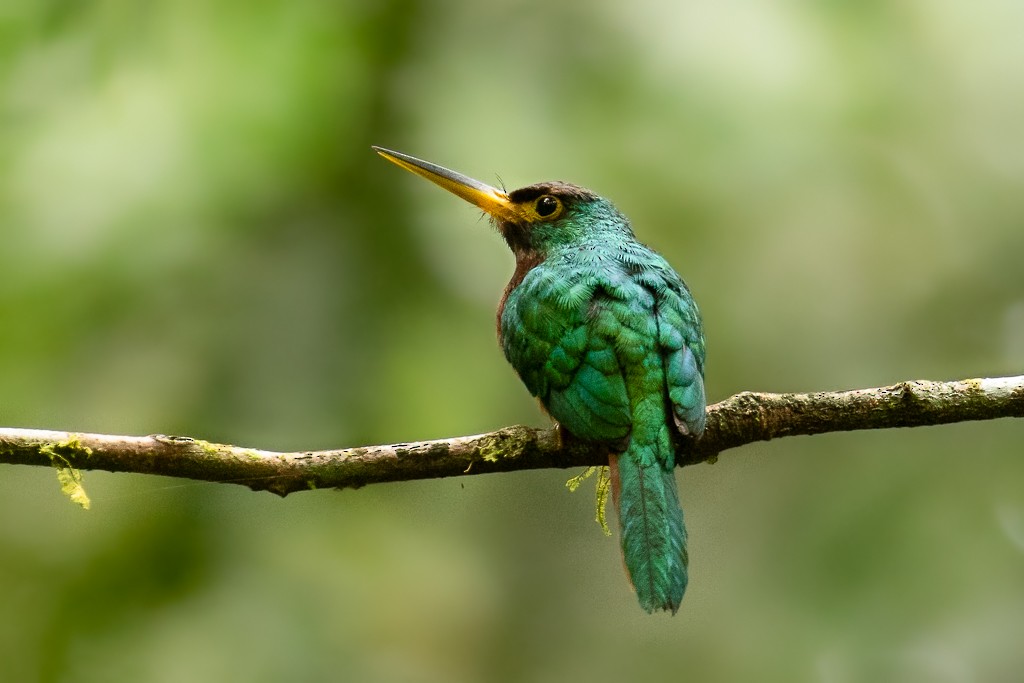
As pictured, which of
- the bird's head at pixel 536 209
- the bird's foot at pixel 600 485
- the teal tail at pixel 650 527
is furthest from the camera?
the bird's head at pixel 536 209

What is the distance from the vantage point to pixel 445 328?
4.03 meters

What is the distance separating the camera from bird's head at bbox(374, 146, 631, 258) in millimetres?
3688

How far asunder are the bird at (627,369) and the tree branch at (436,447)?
10cm

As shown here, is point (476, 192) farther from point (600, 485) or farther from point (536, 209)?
point (600, 485)

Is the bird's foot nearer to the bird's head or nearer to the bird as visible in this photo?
the bird

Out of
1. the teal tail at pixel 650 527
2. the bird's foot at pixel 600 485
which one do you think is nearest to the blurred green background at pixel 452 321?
the bird's foot at pixel 600 485

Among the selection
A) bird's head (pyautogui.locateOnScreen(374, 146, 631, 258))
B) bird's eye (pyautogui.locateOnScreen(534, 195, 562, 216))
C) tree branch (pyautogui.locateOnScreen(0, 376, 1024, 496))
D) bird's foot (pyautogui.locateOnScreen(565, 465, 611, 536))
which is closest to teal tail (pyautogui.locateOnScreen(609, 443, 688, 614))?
tree branch (pyautogui.locateOnScreen(0, 376, 1024, 496))

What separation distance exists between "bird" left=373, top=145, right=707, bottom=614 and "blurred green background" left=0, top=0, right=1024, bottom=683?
2.64ft

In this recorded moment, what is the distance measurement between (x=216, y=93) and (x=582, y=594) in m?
2.45

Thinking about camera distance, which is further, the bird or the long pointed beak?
the long pointed beak

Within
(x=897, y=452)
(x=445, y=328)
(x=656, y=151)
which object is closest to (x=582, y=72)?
(x=656, y=151)

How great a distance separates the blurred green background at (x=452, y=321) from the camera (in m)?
3.70

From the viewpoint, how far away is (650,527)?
248 cm

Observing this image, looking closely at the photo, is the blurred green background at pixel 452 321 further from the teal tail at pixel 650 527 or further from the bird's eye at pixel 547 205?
the teal tail at pixel 650 527
